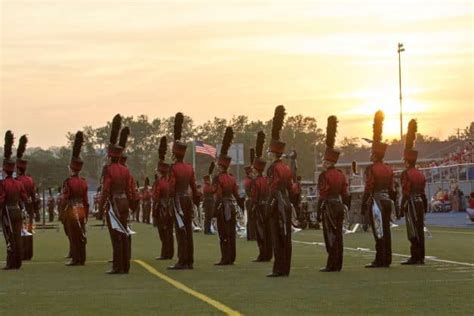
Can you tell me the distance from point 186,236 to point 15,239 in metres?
3.62

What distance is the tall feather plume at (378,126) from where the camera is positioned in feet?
77.8

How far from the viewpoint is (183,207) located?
922 inches

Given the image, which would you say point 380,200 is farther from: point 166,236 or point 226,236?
point 166,236

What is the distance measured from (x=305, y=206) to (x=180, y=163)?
26809 millimetres

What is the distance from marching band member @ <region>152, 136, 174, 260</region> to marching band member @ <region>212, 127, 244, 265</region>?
115 cm

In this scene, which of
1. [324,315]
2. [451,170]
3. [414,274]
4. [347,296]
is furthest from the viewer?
[451,170]

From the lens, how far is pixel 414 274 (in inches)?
793

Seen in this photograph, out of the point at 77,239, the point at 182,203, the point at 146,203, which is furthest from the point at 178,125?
the point at 146,203

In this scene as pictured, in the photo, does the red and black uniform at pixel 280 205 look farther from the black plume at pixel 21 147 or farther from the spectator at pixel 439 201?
the spectator at pixel 439 201

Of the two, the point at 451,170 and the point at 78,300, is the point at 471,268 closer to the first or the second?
the point at 78,300

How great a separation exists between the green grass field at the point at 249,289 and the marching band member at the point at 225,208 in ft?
1.35

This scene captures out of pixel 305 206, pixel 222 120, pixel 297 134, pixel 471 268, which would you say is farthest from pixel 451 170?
pixel 222 120

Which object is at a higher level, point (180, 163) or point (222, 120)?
point (222, 120)

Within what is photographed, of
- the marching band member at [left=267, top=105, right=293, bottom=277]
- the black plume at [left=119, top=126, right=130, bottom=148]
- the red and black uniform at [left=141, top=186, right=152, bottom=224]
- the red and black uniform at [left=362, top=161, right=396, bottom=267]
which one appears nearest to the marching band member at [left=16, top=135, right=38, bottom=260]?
the black plume at [left=119, top=126, right=130, bottom=148]
